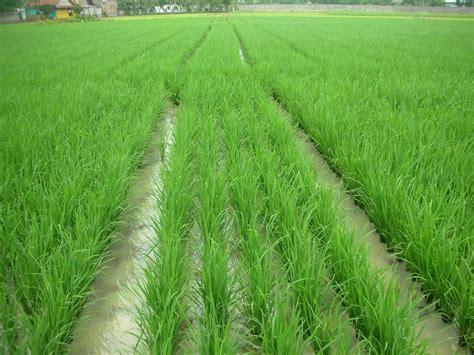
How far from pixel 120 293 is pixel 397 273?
1270mm

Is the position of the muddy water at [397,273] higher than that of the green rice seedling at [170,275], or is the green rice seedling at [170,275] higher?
the green rice seedling at [170,275]

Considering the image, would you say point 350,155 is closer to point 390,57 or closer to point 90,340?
point 90,340

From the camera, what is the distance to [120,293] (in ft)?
5.02

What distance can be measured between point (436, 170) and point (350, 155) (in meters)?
0.56

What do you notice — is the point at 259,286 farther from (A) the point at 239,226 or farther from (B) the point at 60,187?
(B) the point at 60,187

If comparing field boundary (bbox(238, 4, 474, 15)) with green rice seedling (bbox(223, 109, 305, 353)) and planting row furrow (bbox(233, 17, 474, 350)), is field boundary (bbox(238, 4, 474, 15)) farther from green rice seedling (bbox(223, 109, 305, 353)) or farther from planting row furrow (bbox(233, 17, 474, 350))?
green rice seedling (bbox(223, 109, 305, 353))

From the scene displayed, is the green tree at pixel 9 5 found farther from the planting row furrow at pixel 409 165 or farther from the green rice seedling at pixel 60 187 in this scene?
the planting row furrow at pixel 409 165

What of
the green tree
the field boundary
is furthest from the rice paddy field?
the field boundary

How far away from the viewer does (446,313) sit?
134 centimetres

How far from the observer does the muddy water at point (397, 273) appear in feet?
4.04

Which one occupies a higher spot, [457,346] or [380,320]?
[380,320]

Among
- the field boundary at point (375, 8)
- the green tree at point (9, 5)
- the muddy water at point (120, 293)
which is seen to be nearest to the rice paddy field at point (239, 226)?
the muddy water at point (120, 293)

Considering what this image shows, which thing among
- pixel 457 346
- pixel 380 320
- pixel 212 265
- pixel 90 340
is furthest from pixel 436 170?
pixel 90 340

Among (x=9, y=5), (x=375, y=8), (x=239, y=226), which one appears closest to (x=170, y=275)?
(x=239, y=226)
